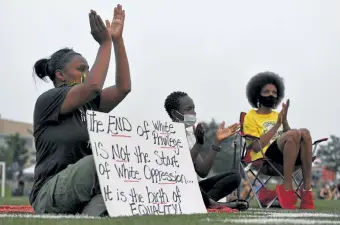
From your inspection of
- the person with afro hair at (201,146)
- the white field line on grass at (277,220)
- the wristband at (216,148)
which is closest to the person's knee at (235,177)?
the person with afro hair at (201,146)

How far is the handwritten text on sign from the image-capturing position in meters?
5.25

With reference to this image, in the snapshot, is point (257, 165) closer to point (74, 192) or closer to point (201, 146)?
point (201, 146)

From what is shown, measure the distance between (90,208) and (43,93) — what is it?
90cm

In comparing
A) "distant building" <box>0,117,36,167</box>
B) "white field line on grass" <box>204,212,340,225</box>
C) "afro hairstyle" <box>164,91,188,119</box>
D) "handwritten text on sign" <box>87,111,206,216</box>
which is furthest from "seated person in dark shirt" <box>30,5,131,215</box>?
"distant building" <box>0,117,36,167</box>

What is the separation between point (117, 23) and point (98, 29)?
265mm

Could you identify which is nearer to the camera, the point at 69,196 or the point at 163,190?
the point at 69,196

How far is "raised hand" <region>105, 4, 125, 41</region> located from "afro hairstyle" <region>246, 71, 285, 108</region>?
4.70 metres

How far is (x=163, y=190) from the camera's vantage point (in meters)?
5.64

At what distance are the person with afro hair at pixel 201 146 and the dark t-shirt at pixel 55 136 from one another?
64.9 inches

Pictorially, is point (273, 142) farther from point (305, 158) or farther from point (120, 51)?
point (120, 51)

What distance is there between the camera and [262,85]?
982cm

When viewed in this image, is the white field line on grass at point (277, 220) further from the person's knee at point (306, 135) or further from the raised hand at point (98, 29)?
the person's knee at point (306, 135)

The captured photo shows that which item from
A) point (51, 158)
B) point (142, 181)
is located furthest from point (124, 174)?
point (51, 158)

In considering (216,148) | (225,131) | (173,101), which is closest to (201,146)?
(216,148)
